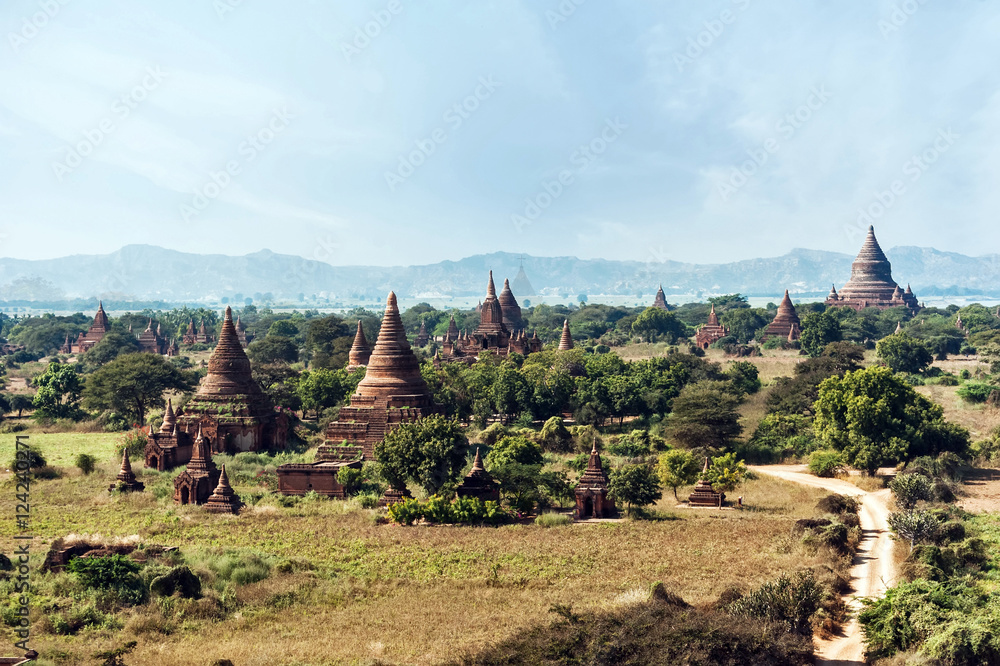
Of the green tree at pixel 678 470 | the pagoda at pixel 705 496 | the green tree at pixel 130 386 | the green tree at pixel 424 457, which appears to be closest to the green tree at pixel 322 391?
the green tree at pixel 130 386

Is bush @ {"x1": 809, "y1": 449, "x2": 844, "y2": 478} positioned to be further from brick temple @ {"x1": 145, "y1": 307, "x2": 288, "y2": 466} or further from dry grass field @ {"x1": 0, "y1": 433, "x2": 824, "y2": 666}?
brick temple @ {"x1": 145, "y1": 307, "x2": 288, "y2": 466}

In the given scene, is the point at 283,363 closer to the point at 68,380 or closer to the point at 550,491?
the point at 68,380

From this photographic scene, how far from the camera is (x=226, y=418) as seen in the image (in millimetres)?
53750

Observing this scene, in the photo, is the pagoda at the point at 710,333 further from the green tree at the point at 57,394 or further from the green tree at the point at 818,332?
the green tree at the point at 57,394

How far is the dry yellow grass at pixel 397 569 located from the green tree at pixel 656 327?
87.6 meters

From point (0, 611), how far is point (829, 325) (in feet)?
314

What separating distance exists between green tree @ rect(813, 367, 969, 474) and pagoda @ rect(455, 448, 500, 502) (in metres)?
20.4

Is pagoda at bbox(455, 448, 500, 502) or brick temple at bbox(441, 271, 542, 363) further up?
brick temple at bbox(441, 271, 542, 363)

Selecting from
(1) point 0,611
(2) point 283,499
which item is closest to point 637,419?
(2) point 283,499

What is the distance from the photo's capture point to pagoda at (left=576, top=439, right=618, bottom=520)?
40.0 metres

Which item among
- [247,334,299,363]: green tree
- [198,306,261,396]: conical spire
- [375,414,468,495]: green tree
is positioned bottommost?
[375,414,468,495]: green tree

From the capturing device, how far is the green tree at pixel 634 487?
40.5m

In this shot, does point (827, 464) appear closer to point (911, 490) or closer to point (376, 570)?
point (911, 490)

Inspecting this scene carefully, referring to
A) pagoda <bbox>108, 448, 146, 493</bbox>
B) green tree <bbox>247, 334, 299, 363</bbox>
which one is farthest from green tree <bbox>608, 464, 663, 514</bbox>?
green tree <bbox>247, 334, 299, 363</bbox>
